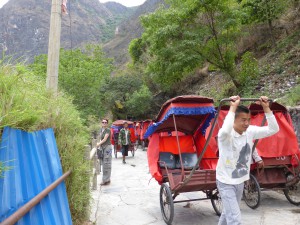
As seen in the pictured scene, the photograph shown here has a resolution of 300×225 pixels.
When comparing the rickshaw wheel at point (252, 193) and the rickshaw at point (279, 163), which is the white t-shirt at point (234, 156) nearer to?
the rickshaw wheel at point (252, 193)

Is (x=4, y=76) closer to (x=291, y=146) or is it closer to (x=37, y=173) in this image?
(x=37, y=173)

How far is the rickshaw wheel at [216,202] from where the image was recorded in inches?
235

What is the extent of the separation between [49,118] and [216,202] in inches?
159

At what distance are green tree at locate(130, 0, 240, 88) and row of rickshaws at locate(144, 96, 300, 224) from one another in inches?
422

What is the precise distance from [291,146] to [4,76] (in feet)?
19.5

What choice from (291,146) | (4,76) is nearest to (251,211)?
(291,146)

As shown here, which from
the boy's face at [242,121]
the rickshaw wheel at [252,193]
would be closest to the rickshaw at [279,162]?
the rickshaw wheel at [252,193]

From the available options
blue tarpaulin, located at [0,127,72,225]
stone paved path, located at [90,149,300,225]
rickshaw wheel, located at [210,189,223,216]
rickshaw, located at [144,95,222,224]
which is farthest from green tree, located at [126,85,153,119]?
blue tarpaulin, located at [0,127,72,225]

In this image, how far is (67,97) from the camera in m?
4.72

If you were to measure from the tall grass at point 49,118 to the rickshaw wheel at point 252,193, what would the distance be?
342cm

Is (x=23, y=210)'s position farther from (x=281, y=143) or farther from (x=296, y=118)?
(x=296, y=118)

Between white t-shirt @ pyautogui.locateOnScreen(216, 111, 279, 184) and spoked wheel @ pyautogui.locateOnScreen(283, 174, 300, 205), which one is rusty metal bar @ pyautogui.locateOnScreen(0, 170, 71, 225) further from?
spoked wheel @ pyautogui.locateOnScreen(283, 174, 300, 205)

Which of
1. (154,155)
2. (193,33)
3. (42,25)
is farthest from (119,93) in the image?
(42,25)

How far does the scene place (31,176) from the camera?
2793 mm
